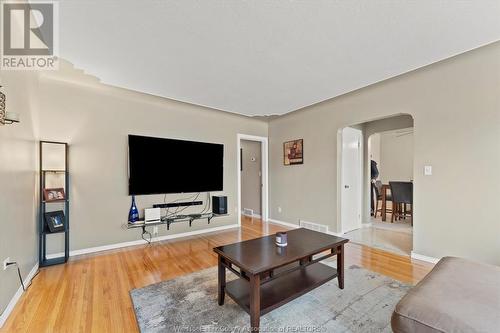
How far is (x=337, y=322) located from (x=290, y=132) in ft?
11.9

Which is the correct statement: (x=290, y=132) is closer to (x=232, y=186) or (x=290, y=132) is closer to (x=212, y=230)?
(x=232, y=186)

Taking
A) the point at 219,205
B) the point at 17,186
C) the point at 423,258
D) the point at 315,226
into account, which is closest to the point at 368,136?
the point at 315,226

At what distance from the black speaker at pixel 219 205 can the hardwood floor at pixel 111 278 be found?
1.68 feet

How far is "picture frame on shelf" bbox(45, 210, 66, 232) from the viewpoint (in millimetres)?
2650

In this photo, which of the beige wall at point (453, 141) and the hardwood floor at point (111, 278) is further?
the beige wall at point (453, 141)

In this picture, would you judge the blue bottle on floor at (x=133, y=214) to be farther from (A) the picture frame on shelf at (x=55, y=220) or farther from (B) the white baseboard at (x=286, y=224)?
(B) the white baseboard at (x=286, y=224)

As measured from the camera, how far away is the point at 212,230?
4.27m

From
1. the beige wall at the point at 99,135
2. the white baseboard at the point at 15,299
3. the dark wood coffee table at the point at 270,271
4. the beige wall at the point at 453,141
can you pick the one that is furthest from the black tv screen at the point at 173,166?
the beige wall at the point at 453,141

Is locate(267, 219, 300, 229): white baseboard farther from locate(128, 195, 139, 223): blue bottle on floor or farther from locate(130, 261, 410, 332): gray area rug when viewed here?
locate(128, 195, 139, 223): blue bottle on floor

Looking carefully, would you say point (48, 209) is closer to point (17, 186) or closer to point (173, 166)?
point (17, 186)

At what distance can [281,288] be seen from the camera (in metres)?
1.81

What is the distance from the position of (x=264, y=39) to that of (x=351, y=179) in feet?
10.1

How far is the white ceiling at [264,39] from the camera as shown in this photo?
162cm

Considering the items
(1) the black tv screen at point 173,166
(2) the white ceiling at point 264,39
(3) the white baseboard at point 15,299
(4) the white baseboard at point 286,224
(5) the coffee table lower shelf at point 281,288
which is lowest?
(4) the white baseboard at point 286,224
